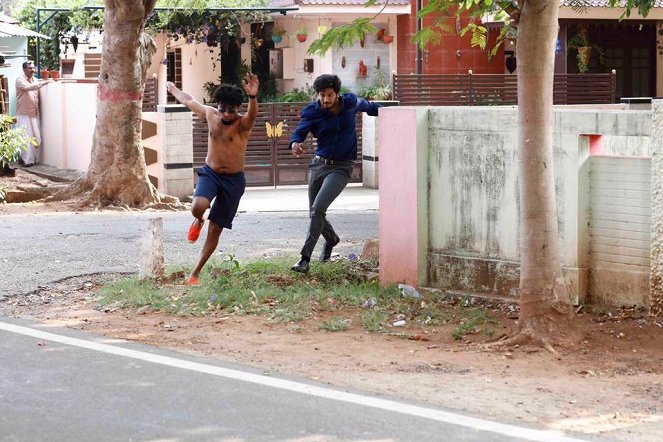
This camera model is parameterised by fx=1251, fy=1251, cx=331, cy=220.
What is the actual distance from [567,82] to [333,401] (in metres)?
18.6

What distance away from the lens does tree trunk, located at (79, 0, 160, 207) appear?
1764 cm

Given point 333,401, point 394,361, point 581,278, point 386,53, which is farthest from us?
point 386,53

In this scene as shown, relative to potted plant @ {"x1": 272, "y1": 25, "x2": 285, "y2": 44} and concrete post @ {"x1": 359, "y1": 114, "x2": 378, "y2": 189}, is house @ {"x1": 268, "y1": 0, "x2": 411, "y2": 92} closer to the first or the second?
potted plant @ {"x1": 272, "y1": 25, "x2": 285, "y2": 44}

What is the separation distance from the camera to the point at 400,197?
1024cm

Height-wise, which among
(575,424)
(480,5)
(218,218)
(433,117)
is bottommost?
(575,424)

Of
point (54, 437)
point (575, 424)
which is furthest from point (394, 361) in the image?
point (54, 437)

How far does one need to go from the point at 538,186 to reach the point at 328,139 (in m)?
3.15

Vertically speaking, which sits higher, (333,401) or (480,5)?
(480,5)

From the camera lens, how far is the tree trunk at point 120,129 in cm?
1764

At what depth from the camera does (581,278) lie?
9.29 metres

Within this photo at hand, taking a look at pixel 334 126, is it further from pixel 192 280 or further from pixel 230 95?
pixel 192 280

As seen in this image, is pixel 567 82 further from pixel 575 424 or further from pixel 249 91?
pixel 575 424

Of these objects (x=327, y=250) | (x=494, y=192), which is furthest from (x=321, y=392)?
(x=327, y=250)

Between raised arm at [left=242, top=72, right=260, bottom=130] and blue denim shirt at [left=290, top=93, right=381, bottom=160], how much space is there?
592 mm
